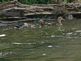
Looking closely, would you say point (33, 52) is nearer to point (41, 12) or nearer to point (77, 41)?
point (77, 41)

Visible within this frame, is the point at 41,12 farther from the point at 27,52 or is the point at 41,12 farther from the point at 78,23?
the point at 27,52

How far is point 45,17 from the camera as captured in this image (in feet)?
40.7

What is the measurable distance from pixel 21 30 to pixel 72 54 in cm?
462

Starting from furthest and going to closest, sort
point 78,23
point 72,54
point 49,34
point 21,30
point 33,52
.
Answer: point 78,23 < point 21,30 < point 49,34 < point 33,52 < point 72,54

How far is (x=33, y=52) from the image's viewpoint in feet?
21.7

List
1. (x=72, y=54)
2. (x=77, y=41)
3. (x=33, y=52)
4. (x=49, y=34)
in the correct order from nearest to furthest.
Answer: (x=72, y=54), (x=33, y=52), (x=77, y=41), (x=49, y=34)

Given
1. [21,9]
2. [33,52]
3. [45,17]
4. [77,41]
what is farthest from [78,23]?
[33,52]

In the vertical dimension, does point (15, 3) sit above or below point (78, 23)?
above

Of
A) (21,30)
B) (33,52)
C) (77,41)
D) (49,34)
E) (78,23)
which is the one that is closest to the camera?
(33,52)

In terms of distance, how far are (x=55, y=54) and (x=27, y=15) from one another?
602cm

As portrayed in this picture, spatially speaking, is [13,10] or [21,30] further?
[13,10]

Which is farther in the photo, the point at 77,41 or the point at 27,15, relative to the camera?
the point at 27,15

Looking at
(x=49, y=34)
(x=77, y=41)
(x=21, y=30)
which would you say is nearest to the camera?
(x=77, y=41)

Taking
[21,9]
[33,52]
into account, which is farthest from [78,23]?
[33,52]
